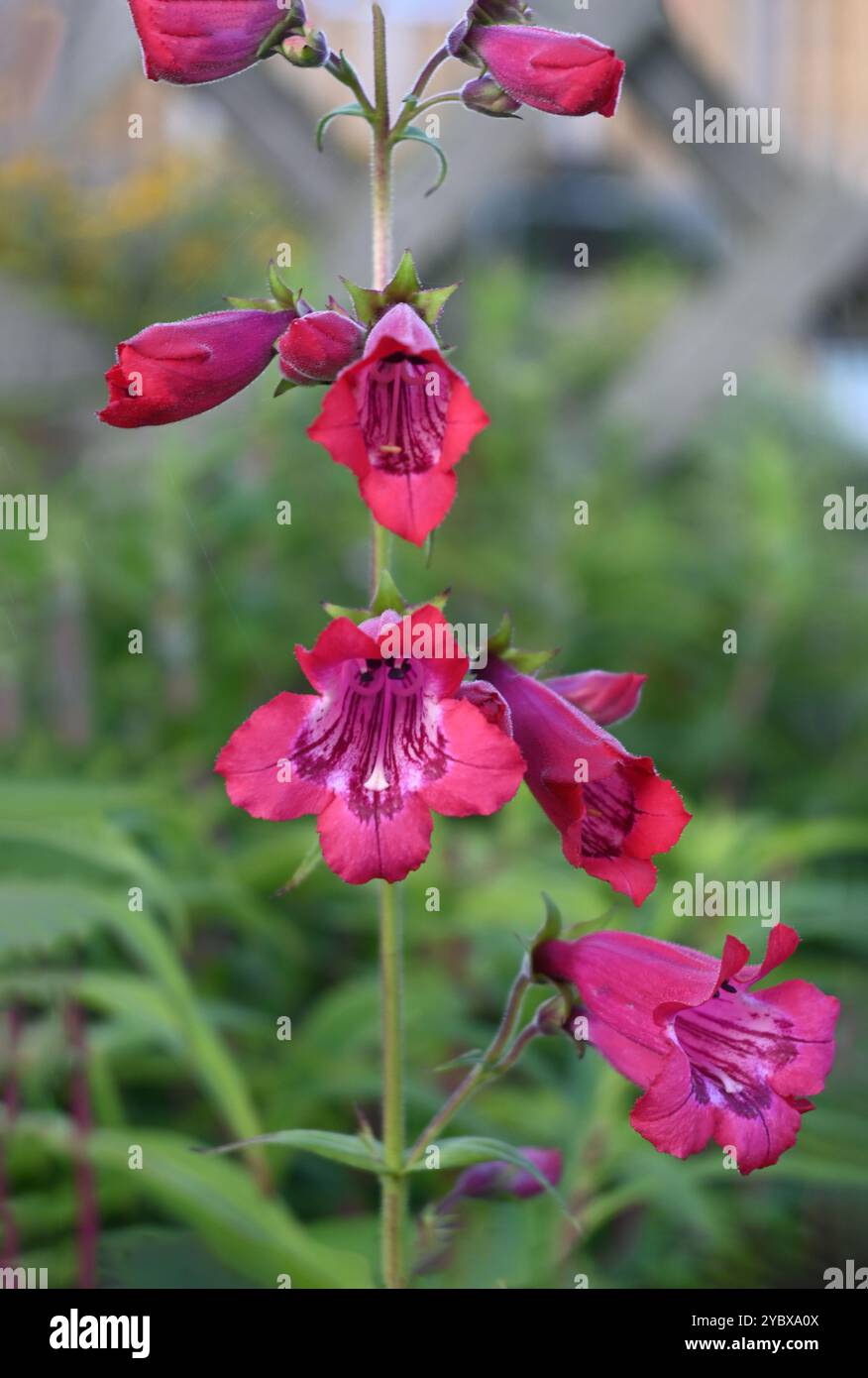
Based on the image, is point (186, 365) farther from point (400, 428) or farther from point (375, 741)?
point (375, 741)

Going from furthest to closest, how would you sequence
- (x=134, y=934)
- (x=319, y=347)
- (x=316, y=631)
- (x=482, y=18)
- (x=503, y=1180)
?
(x=316, y=631), (x=134, y=934), (x=503, y=1180), (x=482, y=18), (x=319, y=347)

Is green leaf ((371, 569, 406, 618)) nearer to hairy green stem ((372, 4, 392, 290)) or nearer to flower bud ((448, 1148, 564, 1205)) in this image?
hairy green stem ((372, 4, 392, 290))

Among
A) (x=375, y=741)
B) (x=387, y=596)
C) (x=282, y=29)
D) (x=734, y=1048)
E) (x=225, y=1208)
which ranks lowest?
(x=225, y=1208)

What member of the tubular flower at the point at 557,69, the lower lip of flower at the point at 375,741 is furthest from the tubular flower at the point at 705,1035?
the tubular flower at the point at 557,69

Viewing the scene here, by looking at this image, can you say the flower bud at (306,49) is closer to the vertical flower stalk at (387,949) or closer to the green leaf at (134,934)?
the vertical flower stalk at (387,949)

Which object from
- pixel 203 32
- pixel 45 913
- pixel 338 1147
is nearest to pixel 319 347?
pixel 203 32
